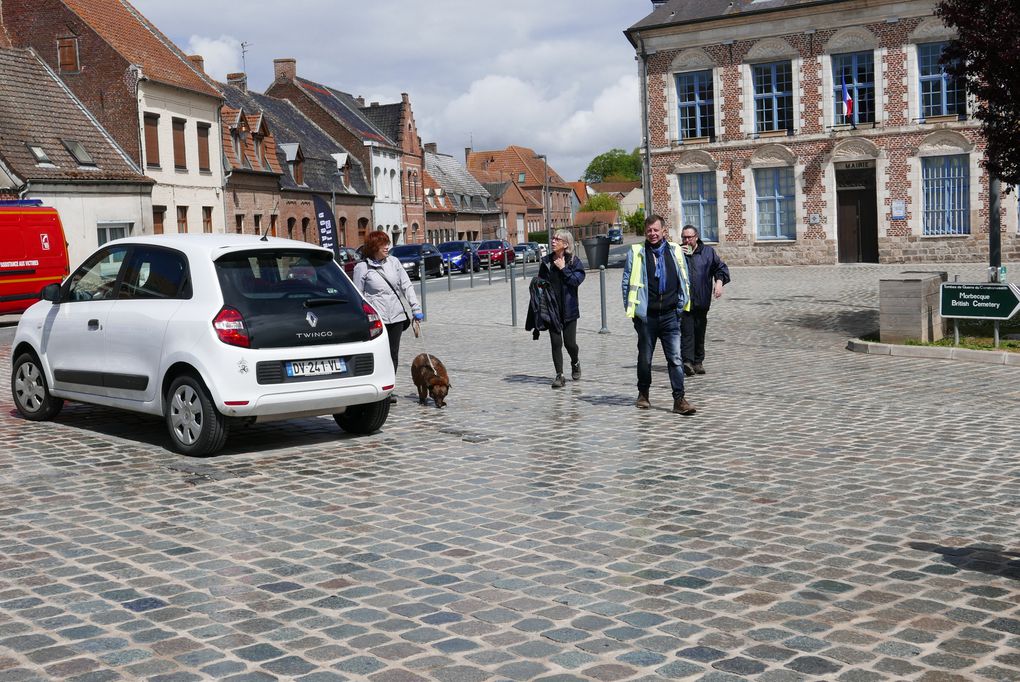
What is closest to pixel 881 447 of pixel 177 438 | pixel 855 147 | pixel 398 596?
pixel 398 596

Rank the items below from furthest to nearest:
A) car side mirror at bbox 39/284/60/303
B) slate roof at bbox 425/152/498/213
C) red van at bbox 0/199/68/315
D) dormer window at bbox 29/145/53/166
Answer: slate roof at bbox 425/152/498/213, dormer window at bbox 29/145/53/166, red van at bbox 0/199/68/315, car side mirror at bbox 39/284/60/303

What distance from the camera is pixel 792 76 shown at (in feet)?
129

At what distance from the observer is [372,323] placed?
366 inches

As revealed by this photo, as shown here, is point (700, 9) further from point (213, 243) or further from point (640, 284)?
point (213, 243)

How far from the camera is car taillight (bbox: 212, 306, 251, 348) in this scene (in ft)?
27.5

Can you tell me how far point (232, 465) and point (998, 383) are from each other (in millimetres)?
7956

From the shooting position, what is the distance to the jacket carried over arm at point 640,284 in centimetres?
1030

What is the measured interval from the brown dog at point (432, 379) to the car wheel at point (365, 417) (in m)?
1.42

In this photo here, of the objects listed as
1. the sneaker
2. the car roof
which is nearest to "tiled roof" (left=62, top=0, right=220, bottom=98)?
the car roof

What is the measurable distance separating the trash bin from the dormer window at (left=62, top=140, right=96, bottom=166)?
17.2m

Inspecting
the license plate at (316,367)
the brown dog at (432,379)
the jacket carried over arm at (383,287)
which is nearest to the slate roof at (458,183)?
the jacket carried over arm at (383,287)

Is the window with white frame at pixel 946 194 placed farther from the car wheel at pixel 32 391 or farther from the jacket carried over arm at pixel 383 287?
the car wheel at pixel 32 391

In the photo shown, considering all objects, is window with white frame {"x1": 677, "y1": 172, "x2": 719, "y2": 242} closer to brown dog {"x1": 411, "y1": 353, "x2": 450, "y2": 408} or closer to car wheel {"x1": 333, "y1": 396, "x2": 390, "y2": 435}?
brown dog {"x1": 411, "y1": 353, "x2": 450, "y2": 408}

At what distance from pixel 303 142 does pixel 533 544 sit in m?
54.0
